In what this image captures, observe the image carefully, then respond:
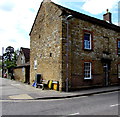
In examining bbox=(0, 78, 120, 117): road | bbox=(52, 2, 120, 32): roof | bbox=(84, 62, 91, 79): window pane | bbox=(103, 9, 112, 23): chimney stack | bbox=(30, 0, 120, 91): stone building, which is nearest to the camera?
bbox=(0, 78, 120, 117): road

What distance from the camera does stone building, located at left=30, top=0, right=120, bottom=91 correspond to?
13273 mm

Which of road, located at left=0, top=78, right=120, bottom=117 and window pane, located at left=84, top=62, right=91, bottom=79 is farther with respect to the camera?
window pane, located at left=84, top=62, right=91, bottom=79

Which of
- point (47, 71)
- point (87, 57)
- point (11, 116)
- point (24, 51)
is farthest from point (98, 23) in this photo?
point (24, 51)

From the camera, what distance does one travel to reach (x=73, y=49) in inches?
542

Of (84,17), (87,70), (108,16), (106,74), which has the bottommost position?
(106,74)

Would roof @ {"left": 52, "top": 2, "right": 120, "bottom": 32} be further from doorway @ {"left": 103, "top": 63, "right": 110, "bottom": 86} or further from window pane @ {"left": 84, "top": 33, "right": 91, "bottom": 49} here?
doorway @ {"left": 103, "top": 63, "right": 110, "bottom": 86}

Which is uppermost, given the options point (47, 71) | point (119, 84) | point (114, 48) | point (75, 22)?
point (75, 22)

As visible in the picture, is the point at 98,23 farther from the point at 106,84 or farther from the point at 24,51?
the point at 24,51

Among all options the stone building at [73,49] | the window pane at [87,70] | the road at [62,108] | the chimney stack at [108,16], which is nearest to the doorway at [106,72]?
the stone building at [73,49]

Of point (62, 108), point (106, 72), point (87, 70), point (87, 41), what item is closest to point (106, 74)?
point (106, 72)

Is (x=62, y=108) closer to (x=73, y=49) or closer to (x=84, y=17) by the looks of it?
(x=73, y=49)

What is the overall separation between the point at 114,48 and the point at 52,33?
8585 mm

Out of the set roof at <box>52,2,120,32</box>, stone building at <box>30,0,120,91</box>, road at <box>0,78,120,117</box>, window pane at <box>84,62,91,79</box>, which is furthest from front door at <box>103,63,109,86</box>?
road at <box>0,78,120,117</box>

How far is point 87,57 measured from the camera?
1478 centimetres
